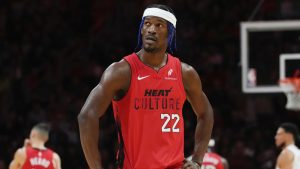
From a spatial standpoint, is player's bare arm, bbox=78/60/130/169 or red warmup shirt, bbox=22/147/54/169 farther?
red warmup shirt, bbox=22/147/54/169

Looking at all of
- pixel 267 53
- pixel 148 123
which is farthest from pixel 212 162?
pixel 148 123

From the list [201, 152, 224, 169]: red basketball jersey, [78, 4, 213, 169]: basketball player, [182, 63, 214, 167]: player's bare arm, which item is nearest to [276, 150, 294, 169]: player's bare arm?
[201, 152, 224, 169]: red basketball jersey

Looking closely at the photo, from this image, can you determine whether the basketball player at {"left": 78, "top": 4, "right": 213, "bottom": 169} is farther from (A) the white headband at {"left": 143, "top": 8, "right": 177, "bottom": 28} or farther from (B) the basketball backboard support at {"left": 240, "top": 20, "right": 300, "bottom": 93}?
(B) the basketball backboard support at {"left": 240, "top": 20, "right": 300, "bottom": 93}

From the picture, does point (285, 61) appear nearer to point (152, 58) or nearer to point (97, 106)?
point (152, 58)

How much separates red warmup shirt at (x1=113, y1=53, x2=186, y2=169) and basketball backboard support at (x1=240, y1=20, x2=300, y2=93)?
4.50 meters

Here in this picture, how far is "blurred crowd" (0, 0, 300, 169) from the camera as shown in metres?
12.0


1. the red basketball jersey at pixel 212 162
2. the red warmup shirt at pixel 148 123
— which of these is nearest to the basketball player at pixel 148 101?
the red warmup shirt at pixel 148 123

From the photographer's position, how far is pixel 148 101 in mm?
4137

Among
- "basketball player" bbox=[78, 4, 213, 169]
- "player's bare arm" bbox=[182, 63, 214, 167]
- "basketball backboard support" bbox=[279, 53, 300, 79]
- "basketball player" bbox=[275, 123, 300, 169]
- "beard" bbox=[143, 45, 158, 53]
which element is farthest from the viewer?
"basketball backboard support" bbox=[279, 53, 300, 79]

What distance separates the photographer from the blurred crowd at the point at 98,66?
1195cm

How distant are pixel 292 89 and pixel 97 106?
4.93m

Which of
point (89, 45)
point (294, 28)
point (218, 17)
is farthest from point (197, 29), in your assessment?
point (294, 28)

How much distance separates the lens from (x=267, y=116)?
483 inches

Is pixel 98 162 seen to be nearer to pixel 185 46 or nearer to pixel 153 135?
pixel 153 135
